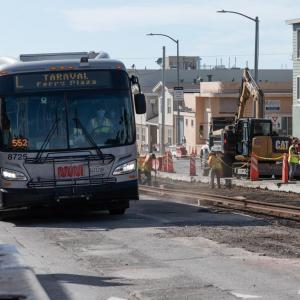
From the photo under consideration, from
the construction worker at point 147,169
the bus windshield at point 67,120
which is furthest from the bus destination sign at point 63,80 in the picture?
the construction worker at point 147,169

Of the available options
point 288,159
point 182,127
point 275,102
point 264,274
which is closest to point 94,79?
point 264,274

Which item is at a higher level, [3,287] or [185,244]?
[3,287]

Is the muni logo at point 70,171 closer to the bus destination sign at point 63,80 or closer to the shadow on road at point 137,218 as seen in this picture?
the shadow on road at point 137,218

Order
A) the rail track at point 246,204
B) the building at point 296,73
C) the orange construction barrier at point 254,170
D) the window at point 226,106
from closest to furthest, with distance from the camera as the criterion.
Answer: the rail track at point 246,204 → the orange construction barrier at point 254,170 → the building at point 296,73 → the window at point 226,106

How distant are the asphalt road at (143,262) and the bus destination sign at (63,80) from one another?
278cm

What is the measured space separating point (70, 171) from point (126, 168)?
1.15m

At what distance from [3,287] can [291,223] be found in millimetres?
9619

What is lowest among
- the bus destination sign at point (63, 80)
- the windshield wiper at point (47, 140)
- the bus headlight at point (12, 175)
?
the bus headlight at point (12, 175)

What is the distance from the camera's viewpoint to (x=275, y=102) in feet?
236

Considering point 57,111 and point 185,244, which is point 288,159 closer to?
point 57,111

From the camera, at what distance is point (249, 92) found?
41344mm

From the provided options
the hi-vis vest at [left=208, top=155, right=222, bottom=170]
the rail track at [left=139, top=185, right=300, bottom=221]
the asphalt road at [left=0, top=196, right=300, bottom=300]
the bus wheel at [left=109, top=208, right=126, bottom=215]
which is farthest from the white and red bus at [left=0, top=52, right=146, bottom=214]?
the hi-vis vest at [left=208, top=155, right=222, bottom=170]

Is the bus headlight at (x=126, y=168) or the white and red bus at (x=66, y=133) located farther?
the bus headlight at (x=126, y=168)

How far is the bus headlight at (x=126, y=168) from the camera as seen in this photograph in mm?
16375
